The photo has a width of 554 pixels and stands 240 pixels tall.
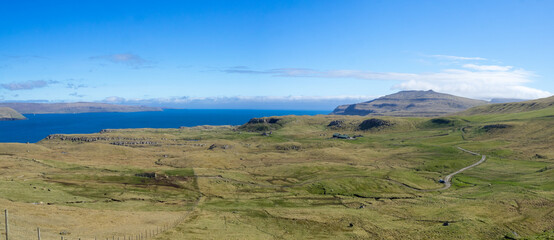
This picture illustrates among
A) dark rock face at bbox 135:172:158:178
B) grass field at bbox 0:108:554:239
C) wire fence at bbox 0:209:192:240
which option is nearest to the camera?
wire fence at bbox 0:209:192:240

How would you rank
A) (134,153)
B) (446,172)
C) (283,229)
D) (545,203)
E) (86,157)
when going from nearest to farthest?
(283,229) < (545,203) < (446,172) < (86,157) < (134,153)

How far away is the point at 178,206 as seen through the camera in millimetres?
88438

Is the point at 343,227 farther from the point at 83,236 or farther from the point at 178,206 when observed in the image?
the point at 83,236

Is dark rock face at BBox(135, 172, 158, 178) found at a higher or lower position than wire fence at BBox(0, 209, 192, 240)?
lower

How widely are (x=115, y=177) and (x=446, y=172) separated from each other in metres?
125

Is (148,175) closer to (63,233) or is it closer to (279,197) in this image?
(279,197)

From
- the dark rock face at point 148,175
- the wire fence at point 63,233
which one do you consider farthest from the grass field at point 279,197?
the dark rock face at point 148,175

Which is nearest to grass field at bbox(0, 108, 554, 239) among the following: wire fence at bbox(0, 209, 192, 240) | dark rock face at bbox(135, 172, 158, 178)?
wire fence at bbox(0, 209, 192, 240)

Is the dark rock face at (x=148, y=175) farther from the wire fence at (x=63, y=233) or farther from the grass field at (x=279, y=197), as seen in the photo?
the wire fence at (x=63, y=233)

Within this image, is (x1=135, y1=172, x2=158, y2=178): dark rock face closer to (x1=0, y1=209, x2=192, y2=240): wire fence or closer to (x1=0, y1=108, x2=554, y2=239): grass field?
(x1=0, y1=108, x2=554, y2=239): grass field

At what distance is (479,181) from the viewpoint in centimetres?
12512

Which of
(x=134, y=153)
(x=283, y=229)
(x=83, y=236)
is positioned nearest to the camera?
(x=83, y=236)

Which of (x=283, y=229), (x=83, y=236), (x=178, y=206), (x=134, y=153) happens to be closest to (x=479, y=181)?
(x=283, y=229)

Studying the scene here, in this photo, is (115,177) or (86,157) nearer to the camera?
(115,177)
